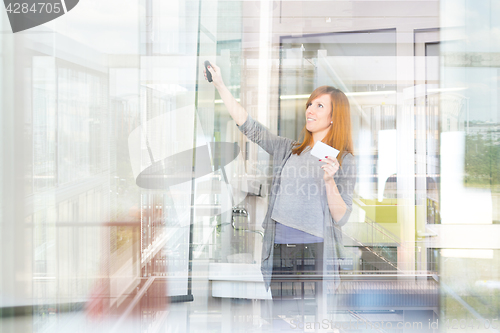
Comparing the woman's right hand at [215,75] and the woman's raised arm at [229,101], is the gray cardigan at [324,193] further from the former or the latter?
the woman's right hand at [215,75]

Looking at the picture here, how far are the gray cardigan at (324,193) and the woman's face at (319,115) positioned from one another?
119 millimetres

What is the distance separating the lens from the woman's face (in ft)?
5.41

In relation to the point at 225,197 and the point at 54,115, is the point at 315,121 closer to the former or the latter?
the point at 225,197

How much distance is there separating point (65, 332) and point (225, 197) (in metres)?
0.92

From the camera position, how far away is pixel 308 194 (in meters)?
1.67

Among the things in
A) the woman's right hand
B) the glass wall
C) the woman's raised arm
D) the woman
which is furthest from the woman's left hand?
the woman's right hand

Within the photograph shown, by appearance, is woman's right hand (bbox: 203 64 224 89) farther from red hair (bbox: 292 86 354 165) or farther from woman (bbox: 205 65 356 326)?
red hair (bbox: 292 86 354 165)

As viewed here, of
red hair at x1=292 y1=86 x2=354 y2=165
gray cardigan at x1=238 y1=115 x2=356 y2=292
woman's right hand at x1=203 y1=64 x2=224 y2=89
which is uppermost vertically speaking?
woman's right hand at x1=203 y1=64 x2=224 y2=89

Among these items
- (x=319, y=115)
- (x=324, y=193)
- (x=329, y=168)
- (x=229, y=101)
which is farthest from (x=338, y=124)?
(x=229, y=101)

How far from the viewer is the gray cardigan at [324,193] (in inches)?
65.2

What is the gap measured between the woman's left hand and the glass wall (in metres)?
0.11

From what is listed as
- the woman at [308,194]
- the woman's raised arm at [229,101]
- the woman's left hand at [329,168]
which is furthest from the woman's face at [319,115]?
the woman's raised arm at [229,101]

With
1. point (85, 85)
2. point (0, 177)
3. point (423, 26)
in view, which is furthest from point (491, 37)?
point (0, 177)

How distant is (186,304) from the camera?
169 centimetres
